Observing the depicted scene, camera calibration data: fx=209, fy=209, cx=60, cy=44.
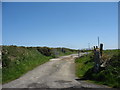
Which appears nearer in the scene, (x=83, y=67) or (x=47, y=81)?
(x=47, y=81)

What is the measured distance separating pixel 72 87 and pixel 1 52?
12036 mm

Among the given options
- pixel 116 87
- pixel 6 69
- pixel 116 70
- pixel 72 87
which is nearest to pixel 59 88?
pixel 72 87

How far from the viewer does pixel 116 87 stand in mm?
14211

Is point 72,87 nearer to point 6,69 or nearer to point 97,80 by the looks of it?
point 97,80

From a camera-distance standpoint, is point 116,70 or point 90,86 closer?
point 90,86

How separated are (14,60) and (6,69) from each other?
154 inches

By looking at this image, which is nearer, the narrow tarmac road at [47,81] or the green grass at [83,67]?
the narrow tarmac road at [47,81]

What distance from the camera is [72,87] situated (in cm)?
1452

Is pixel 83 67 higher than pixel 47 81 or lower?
higher

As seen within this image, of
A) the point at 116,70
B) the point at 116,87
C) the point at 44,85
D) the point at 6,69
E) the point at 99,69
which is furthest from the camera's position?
the point at 6,69

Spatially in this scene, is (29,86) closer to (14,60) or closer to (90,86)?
(90,86)

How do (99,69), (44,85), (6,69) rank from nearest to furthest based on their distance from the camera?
(44,85) < (99,69) < (6,69)

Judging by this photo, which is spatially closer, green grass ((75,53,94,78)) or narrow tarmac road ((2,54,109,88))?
narrow tarmac road ((2,54,109,88))

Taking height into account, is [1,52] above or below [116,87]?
above
